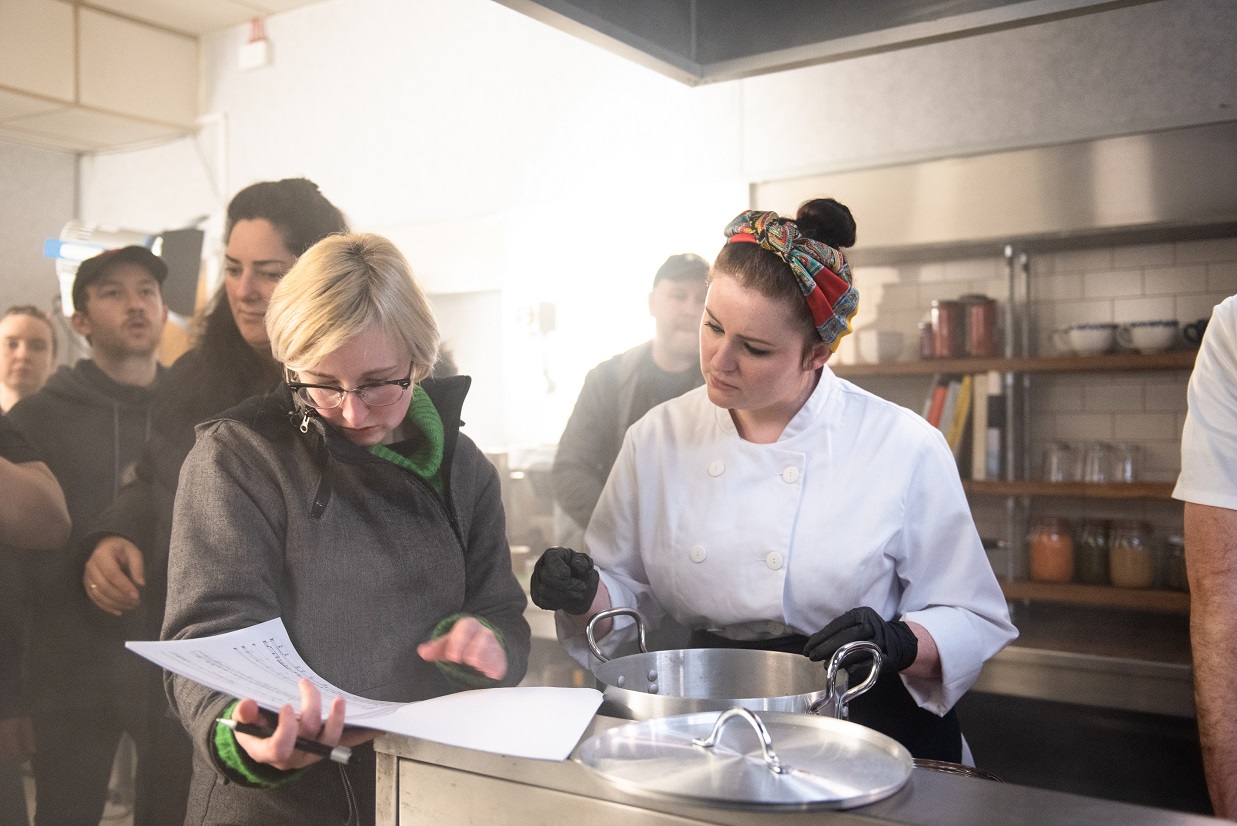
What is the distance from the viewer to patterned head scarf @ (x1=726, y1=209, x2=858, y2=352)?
154 centimetres

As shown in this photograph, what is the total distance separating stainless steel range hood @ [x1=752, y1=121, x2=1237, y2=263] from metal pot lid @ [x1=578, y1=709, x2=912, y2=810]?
2.75m

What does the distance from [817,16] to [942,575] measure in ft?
3.18

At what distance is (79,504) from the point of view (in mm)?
1677

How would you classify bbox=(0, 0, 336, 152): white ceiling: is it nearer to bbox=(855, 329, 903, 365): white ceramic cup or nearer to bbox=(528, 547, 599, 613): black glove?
bbox=(528, 547, 599, 613): black glove

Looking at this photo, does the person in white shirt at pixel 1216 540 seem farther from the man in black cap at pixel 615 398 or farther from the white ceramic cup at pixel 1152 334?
the white ceramic cup at pixel 1152 334

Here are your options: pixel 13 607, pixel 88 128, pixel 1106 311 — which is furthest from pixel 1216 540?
pixel 1106 311

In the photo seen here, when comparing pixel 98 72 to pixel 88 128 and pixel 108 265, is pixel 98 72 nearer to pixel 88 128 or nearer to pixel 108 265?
pixel 88 128

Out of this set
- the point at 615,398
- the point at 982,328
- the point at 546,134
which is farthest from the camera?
the point at 982,328

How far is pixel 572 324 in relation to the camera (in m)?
Answer: 2.62

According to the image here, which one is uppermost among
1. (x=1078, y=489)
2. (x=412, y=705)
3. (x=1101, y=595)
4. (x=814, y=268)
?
(x=814, y=268)

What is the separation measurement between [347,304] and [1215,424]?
1.23 m

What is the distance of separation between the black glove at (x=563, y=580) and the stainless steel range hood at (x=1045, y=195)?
2399 mm

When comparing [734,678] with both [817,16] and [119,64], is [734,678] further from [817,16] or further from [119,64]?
[119,64]

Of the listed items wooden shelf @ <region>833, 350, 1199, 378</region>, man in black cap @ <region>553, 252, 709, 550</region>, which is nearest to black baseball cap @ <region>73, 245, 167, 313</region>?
man in black cap @ <region>553, 252, 709, 550</region>
